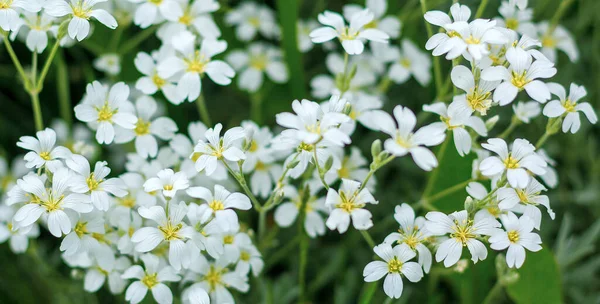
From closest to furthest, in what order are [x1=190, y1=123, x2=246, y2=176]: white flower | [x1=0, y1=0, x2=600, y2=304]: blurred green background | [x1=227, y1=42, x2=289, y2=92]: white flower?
[x1=190, y1=123, x2=246, y2=176]: white flower
[x1=0, y1=0, x2=600, y2=304]: blurred green background
[x1=227, y1=42, x2=289, y2=92]: white flower

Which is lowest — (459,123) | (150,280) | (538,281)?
(538,281)

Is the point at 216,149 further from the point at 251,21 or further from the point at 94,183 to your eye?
the point at 251,21

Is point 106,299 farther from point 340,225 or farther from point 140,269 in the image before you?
point 340,225

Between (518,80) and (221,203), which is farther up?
(518,80)

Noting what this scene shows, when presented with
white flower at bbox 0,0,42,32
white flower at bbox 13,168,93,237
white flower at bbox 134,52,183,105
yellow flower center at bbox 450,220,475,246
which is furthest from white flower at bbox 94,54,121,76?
yellow flower center at bbox 450,220,475,246

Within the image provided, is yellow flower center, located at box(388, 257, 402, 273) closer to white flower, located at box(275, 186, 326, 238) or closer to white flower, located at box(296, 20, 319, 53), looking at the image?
white flower, located at box(275, 186, 326, 238)

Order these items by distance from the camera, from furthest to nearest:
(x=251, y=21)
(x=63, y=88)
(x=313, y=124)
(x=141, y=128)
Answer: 1. (x=251, y=21)
2. (x=63, y=88)
3. (x=141, y=128)
4. (x=313, y=124)

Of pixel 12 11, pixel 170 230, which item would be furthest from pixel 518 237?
pixel 12 11
